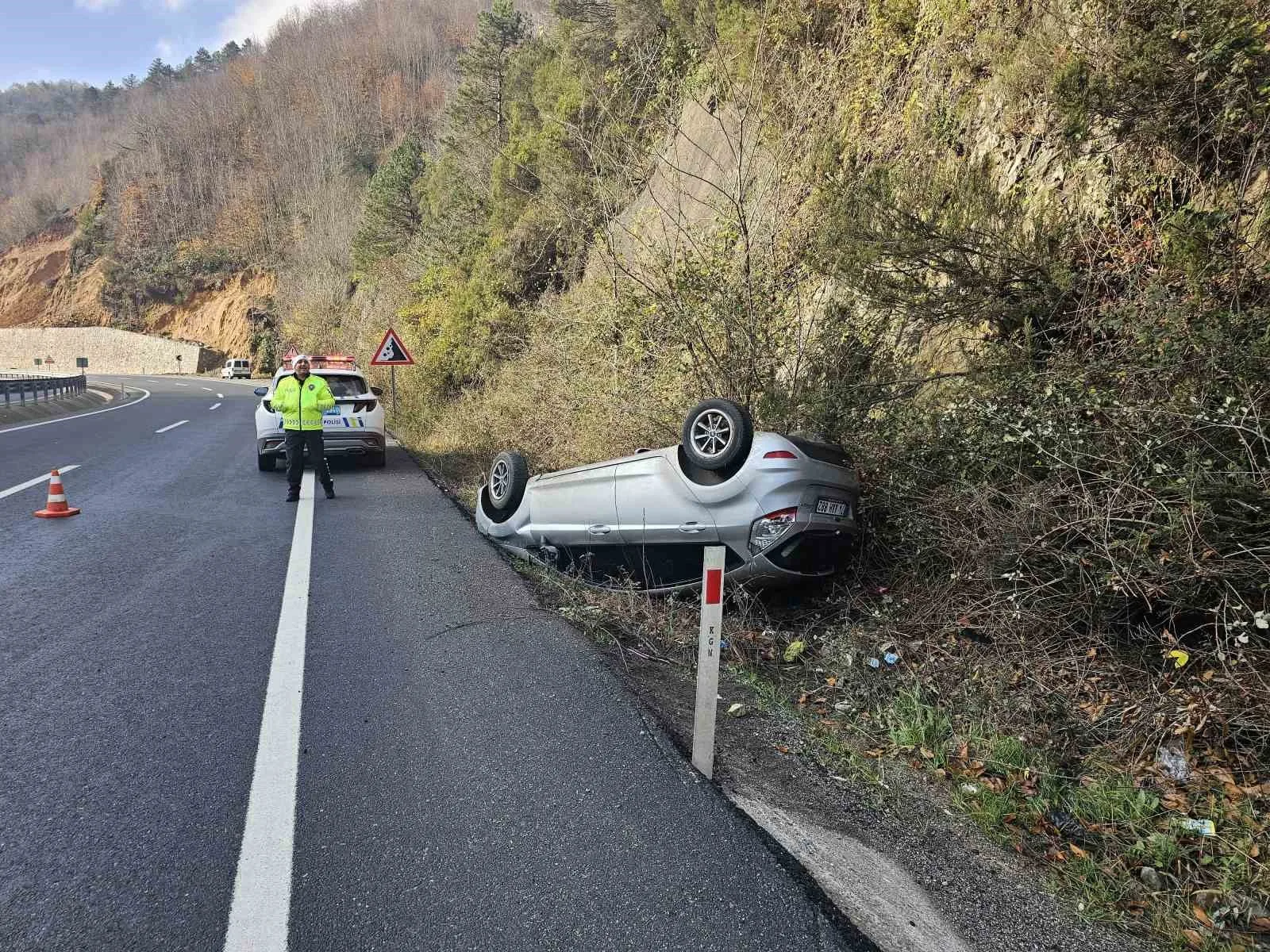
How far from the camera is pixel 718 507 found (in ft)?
16.2

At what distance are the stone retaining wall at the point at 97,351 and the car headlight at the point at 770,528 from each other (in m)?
73.4

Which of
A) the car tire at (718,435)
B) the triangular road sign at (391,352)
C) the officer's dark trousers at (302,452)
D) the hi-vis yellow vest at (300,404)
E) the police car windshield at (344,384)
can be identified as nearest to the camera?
the car tire at (718,435)

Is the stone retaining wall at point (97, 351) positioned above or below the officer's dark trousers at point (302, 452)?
above

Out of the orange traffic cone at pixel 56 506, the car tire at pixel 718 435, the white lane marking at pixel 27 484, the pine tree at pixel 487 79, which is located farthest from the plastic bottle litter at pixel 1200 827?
the pine tree at pixel 487 79

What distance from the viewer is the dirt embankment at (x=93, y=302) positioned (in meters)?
69.5

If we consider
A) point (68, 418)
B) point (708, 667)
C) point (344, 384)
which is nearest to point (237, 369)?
point (68, 418)

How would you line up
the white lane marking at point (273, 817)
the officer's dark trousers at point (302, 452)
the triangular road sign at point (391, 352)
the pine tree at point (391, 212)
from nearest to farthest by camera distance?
the white lane marking at point (273, 817) < the officer's dark trousers at point (302, 452) < the triangular road sign at point (391, 352) < the pine tree at point (391, 212)

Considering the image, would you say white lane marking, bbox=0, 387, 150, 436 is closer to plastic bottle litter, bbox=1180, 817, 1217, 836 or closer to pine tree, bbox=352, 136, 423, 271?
pine tree, bbox=352, 136, 423, 271

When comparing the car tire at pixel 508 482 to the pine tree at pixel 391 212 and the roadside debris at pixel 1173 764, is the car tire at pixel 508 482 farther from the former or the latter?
the pine tree at pixel 391 212

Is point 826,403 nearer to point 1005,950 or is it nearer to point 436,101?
point 1005,950

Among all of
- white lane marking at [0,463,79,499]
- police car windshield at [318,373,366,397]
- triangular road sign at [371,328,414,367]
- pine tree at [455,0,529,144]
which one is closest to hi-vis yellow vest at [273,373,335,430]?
police car windshield at [318,373,366,397]

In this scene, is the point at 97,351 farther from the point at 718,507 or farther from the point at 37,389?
the point at 718,507

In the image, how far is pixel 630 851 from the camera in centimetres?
268

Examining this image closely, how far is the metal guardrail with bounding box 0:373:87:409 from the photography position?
19.6m
